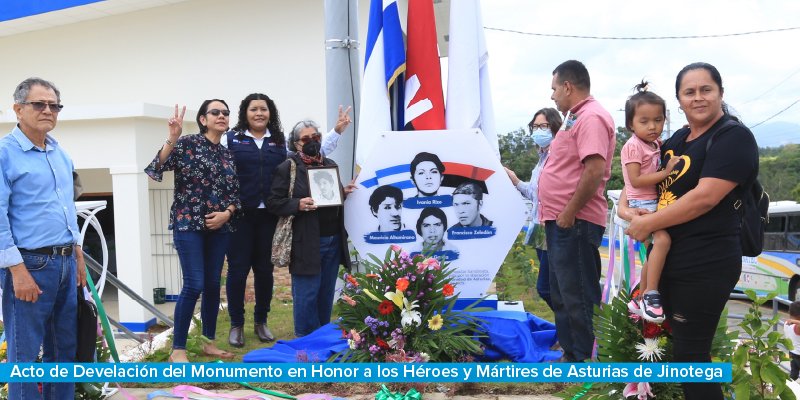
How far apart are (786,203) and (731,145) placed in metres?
12.2

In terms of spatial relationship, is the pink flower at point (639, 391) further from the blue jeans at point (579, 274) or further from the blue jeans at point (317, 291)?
the blue jeans at point (317, 291)

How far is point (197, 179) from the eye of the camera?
4527mm

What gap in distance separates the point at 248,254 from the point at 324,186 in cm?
86

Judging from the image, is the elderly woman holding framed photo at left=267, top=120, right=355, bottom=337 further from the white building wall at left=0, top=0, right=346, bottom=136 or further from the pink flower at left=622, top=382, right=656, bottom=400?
the white building wall at left=0, top=0, right=346, bottom=136

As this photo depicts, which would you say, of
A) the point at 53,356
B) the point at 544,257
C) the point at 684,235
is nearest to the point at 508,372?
the point at 684,235

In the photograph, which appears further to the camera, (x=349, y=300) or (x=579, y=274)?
(x=349, y=300)

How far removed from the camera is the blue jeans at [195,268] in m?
4.45

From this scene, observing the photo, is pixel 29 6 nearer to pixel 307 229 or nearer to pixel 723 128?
pixel 307 229

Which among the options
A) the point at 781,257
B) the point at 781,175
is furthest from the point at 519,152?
the point at 781,257

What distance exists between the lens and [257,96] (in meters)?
4.91

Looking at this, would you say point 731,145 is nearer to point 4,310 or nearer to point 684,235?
point 684,235
